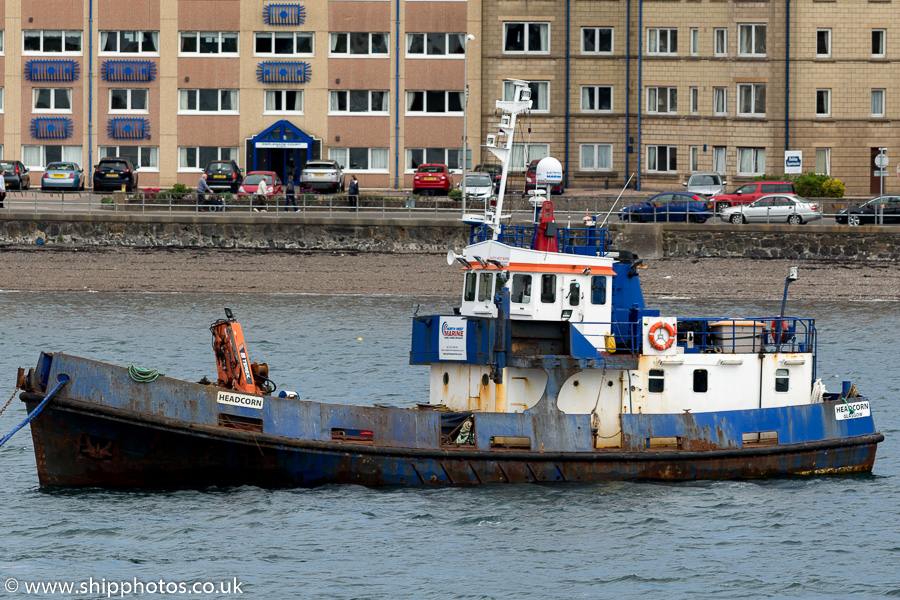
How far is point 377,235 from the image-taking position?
160 feet

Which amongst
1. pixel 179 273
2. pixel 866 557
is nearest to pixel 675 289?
pixel 179 273

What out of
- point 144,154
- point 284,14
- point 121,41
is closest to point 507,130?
point 284,14

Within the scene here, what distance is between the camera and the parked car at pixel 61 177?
194 feet

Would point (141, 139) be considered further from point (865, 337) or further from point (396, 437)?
point (396, 437)

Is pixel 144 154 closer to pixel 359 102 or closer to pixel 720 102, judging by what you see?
pixel 359 102

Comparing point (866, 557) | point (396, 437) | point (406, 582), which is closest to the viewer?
point (406, 582)

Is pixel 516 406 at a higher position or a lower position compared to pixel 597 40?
lower

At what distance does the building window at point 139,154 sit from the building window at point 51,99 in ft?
8.41

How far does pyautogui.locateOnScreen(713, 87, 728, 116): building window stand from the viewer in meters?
63.7

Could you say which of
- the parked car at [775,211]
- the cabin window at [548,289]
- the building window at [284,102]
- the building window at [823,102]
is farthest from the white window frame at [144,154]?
the cabin window at [548,289]

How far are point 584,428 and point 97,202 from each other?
3641cm

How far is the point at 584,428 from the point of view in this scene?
21766mm

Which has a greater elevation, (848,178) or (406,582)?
(848,178)

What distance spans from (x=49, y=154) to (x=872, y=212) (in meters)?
36.2
